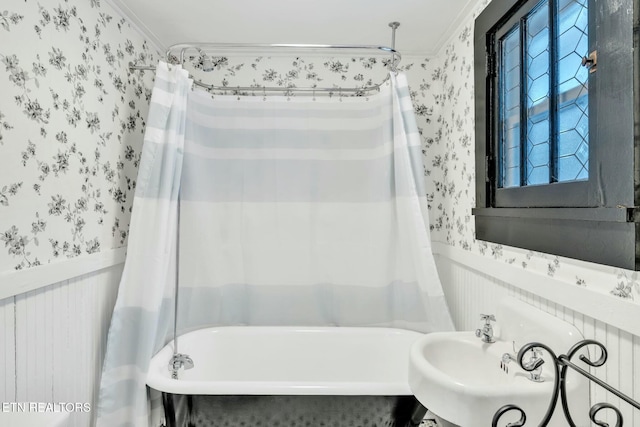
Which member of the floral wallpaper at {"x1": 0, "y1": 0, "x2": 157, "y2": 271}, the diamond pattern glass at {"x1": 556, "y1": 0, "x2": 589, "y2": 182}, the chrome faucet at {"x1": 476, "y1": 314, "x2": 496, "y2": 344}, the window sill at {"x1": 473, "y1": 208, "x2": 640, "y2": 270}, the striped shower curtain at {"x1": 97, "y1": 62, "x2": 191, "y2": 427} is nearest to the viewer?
the window sill at {"x1": 473, "y1": 208, "x2": 640, "y2": 270}

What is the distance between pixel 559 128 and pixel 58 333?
1919 mm

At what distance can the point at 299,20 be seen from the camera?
2.04 m

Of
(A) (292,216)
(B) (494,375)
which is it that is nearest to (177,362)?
(A) (292,216)

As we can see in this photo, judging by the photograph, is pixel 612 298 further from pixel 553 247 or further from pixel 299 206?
pixel 299 206

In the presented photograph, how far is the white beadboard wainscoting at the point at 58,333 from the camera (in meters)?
1.30

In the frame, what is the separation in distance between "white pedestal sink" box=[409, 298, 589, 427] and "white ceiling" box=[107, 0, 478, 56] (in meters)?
1.42

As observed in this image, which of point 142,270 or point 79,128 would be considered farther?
point 142,270

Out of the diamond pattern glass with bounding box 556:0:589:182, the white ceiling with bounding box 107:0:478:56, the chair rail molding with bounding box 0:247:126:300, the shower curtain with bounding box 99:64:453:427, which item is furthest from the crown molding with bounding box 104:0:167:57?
the diamond pattern glass with bounding box 556:0:589:182

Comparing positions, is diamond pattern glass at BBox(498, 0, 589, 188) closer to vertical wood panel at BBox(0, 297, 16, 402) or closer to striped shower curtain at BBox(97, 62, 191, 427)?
striped shower curtain at BBox(97, 62, 191, 427)

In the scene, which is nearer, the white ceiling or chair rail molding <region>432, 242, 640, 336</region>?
chair rail molding <region>432, 242, 640, 336</region>

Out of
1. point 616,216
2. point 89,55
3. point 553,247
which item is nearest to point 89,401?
point 89,55

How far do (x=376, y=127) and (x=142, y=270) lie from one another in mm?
1405

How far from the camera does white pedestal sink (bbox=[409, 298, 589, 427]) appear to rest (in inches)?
41.4

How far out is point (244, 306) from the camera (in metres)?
2.24
